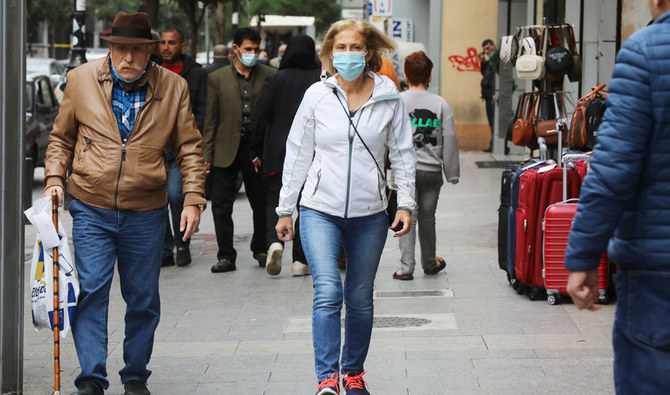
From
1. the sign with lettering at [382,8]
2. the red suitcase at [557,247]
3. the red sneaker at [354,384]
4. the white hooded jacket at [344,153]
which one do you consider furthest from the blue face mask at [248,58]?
the sign with lettering at [382,8]

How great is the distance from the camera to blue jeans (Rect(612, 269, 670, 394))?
340 centimetres

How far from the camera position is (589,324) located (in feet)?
24.0

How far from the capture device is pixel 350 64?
5535 millimetres

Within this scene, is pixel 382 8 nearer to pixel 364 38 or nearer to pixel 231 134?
pixel 231 134

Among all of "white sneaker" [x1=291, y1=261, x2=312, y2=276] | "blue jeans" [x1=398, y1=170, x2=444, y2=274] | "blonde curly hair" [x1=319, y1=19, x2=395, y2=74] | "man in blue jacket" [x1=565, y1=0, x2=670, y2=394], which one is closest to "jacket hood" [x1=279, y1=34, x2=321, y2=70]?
"blue jeans" [x1=398, y1=170, x2=444, y2=274]

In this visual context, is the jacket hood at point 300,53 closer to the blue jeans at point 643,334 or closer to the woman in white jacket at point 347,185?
the woman in white jacket at point 347,185

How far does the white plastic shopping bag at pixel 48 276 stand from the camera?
17.4 ft

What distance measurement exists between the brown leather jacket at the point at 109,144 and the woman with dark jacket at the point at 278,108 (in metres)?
3.52

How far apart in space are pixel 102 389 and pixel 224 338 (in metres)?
1.77

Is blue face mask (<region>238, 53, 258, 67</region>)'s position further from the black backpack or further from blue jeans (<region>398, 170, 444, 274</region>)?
the black backpack

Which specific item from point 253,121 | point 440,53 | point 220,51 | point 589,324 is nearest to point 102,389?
point 589,324

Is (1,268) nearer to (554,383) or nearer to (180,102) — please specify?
(180,102)

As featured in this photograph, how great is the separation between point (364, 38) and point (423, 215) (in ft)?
12.3

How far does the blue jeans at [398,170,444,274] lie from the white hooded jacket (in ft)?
11.6
